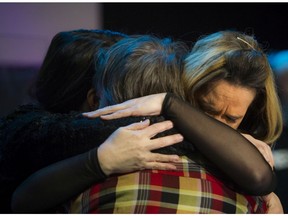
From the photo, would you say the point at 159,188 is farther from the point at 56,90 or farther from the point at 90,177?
the point at 56,90

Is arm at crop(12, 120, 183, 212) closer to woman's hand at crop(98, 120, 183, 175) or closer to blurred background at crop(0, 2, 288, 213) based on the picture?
woman's hand at crop(98, 120, 183, 175)

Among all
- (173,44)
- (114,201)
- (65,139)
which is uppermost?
(173,44)

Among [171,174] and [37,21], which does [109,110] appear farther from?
[37,21]

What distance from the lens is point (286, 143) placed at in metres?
2.24

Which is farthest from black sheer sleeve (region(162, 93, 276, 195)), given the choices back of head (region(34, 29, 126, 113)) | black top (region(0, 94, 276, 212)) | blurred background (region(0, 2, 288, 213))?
blurred background (region(0, 2, 288, 213))

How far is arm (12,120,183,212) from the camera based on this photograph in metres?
1.00

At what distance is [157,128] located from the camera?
3.44 ft

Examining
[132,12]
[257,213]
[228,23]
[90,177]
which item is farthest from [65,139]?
[228,23]

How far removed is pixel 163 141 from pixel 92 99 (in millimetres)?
528

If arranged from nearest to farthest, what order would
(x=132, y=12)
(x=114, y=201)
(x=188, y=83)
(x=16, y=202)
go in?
(x=114, y=201) → (x=16, y=202) → (x=188, y=83) → (x=132, y=12)

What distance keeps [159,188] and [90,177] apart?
0.16m

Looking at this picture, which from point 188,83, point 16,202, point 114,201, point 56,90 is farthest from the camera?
point 56,90

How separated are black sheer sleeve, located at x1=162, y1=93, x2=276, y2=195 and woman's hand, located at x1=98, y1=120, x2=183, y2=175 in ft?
0.13

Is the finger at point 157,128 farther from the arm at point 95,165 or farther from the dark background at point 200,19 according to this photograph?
the dark background at point 200,19
